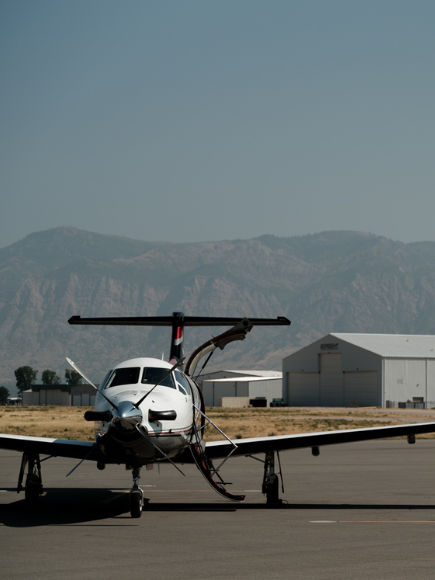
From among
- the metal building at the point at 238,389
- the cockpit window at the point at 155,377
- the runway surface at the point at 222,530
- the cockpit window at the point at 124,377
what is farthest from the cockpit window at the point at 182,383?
the metal building at the point at 238,389

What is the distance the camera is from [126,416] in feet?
42.8

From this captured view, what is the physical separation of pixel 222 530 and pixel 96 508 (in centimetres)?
370

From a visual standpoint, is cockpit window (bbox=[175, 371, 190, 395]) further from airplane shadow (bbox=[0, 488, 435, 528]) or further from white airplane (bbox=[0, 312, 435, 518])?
airplane shadow (bbox=[0, 488, 435, 528])

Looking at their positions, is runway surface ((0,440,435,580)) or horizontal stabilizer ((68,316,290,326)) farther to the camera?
horizontal stabilizer ((68,316,290,326))

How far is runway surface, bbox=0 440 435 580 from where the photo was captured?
9.96m

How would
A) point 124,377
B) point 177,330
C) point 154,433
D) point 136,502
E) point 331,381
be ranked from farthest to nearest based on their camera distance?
point 331,381 < point 177,330 < point 124,377 < point 136,502 < point 154,433

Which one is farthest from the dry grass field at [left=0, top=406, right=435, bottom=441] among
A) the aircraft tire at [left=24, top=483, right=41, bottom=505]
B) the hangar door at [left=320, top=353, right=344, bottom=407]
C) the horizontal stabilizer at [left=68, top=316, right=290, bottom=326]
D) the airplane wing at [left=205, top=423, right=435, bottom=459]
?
the hangar door at [left=320, top=353, right=344, bottom=407]

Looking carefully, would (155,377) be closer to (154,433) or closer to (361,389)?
(154,433)

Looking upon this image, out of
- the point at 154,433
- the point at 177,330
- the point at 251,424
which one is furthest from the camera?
the point at 251,424

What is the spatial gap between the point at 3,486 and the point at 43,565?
419 inches

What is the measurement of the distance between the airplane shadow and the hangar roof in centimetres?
8299

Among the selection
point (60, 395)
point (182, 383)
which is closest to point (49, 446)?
point (182, 383)

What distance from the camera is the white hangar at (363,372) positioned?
319 feet

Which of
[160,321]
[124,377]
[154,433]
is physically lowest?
[154,433]
